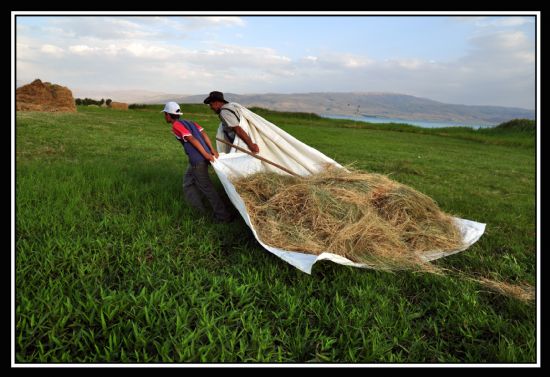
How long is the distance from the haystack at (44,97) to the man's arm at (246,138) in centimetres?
1720

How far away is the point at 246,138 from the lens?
439 cm

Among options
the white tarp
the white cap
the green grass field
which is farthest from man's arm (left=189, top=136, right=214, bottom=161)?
the green grass field

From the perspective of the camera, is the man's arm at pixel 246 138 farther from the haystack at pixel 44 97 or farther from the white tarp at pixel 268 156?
the haystack at pixel 44 97

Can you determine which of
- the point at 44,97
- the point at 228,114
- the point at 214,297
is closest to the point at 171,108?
the point at 228,114

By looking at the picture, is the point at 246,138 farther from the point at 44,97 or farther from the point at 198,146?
the point at 44,97

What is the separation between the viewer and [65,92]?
59.8 feet

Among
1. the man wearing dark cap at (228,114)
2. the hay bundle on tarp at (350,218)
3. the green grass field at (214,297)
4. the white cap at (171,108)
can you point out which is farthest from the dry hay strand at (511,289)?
the white cap at (171,108)

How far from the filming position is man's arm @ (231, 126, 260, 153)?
14.2ft

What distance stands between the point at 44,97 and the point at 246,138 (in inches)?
714

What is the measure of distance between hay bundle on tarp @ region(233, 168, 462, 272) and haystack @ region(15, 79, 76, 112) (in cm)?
1789

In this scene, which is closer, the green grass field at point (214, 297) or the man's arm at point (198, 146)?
the green grass field at point (214, 297)

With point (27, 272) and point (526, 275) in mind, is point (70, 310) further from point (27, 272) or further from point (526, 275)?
point (526, 275)

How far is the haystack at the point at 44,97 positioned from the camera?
1716cm

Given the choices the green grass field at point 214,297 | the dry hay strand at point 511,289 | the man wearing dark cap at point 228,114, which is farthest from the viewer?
the man wearing dark cap at point 228,114
